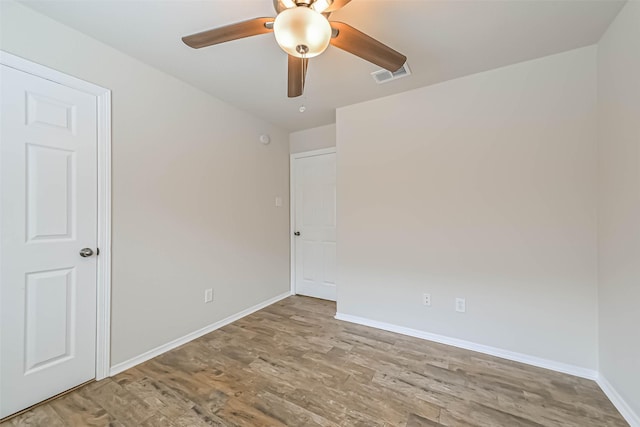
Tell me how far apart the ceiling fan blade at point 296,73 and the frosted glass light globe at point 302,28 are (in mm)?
313

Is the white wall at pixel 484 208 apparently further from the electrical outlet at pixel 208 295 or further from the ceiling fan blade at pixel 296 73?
the electrical outlet at pixel 208 295

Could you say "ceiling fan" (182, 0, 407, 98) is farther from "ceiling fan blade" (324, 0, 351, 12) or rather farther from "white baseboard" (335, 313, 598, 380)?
"white baseboard" (335, 313, 598, 380)

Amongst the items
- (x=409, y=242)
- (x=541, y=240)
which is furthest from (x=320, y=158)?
(x=541, y=240)

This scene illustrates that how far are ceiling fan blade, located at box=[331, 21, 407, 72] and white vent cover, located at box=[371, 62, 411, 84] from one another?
685 mm

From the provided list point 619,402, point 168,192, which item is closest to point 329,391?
point 619,402

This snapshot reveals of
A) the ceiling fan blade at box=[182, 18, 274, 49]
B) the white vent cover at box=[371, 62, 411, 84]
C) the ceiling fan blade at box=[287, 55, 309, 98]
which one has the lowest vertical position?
the ceiling fan blade at box=[287, 55, 309, 98]

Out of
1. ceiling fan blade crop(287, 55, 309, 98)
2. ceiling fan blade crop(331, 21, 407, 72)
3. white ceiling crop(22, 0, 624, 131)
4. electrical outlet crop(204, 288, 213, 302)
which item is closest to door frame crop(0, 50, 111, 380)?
white ceiling crop(22, 0, 624, 131)

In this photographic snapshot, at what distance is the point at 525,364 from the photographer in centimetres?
194

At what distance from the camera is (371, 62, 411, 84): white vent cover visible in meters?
2.07

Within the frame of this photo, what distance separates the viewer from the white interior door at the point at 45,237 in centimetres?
143

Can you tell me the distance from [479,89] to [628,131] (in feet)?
3.25

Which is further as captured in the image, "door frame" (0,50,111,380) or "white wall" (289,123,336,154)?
"white wall" (289,123,336,154)

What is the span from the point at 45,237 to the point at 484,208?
3.15m

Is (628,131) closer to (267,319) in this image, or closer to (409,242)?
(409,242)
